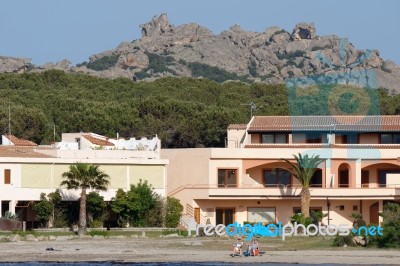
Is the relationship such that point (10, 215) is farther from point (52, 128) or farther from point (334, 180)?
point (52, 128)

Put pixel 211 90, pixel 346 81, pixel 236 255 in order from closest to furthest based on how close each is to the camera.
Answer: pixel 236 255 < pixel 346 81 < pixel 211 90

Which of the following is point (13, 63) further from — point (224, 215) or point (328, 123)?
point (224, 215)

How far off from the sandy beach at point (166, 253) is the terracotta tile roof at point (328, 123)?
1785cm

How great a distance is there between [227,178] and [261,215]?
8.67 ft

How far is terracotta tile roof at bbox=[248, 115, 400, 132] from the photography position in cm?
6344

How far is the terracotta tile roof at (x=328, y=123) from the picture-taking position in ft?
208

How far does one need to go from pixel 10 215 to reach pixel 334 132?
62.8 feet

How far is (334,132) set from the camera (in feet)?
208

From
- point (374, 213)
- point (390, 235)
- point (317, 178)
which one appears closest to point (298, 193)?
point (317, 178)

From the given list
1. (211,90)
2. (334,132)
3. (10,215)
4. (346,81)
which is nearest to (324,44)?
(211,90)

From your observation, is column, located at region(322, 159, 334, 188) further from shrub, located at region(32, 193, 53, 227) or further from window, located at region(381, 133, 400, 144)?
shrub, located at region(32, 193, 53, 227)

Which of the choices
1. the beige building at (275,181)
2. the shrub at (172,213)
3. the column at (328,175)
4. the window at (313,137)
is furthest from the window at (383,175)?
the shrub at (172,213)

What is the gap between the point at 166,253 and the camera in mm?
42250

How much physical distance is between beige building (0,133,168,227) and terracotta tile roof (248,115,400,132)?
733 cm
